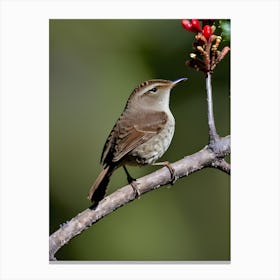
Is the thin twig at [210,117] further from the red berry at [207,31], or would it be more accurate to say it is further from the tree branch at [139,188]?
the red berry at [207,31]

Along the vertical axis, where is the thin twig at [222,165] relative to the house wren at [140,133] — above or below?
below

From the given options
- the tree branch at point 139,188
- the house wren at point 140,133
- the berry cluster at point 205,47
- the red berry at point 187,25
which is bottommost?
the tree branch at point 139,188

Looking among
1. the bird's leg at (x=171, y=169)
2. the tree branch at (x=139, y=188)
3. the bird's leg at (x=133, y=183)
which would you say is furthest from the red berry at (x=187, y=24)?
the bird's leg at (x=133, y=183)

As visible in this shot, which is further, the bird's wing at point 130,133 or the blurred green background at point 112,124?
the blurred green background at point 112,124

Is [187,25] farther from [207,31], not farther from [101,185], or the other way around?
[101,185]
